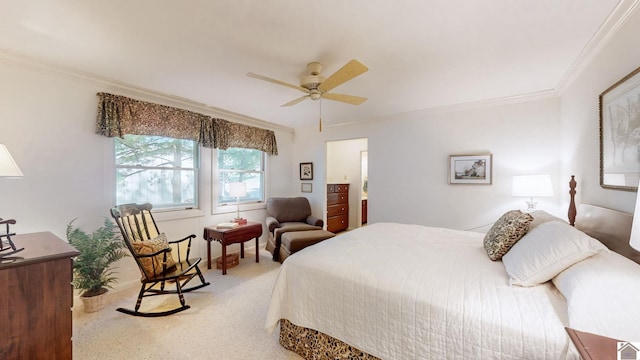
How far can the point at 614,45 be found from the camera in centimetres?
178

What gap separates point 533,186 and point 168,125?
4551 mm

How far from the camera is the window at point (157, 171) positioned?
305 centimetres

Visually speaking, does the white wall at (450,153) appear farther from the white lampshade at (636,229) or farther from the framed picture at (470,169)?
the white lampshade at (636,229)

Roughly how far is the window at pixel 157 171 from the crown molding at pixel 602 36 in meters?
4.43

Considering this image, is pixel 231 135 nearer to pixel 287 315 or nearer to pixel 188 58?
pixel 188 58

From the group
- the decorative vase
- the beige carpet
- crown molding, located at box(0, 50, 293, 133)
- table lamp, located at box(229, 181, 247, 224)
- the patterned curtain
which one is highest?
crown molding, located at box(0, 50, 293, 133)

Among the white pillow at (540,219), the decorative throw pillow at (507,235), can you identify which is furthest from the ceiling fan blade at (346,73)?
the white pillow at (540,219)

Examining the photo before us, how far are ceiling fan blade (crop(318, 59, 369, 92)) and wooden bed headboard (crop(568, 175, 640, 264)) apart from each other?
74.2 inches

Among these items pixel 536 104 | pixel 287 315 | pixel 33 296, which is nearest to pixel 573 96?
pixel 536 104

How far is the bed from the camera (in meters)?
1.00

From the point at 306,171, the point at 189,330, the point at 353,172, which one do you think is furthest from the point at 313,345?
the point at 353,172

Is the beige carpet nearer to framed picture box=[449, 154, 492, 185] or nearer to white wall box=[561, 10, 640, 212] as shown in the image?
white wall box=[561, 10, 640, 212]

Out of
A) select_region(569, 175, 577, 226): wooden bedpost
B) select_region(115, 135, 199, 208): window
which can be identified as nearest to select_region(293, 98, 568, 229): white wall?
select_region(569, 175, 577, 226): wooden bedpost

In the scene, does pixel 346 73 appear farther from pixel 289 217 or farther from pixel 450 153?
pixel 289 217
